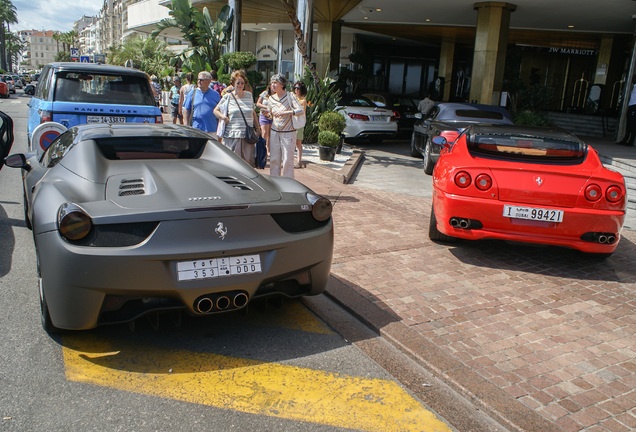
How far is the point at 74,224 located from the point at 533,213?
3.96 m

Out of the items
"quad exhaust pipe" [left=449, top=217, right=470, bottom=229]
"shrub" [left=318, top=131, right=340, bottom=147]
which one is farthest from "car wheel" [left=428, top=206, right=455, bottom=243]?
"shrub" [left=318, top=131, right=340, bottom=147]

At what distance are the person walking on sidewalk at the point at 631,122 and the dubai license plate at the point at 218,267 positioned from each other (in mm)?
15353

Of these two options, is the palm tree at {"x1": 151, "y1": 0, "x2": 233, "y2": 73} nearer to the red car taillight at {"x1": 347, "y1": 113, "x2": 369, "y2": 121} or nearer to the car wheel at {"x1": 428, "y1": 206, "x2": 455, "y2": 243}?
the red car taillight at {"x1": 347, "y1": 113, "x2": 369, "y2": 121}

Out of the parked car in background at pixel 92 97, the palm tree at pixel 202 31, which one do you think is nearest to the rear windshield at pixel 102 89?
the parked car in background at pixel 92 97

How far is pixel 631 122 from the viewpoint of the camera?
50.0ft

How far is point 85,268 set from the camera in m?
2.90

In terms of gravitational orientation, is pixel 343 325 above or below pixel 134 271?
below

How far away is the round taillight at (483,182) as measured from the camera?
17.0 feet

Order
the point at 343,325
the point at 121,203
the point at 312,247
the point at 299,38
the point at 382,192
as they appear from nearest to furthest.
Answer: the point at 121,203, the point at 312,247, the point at 343,325, the point at 382,192, the point at 299,38

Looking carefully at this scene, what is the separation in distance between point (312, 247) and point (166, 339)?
1142 mm

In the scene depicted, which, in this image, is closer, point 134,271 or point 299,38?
point 134,271

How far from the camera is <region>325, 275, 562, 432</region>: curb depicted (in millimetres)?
2771

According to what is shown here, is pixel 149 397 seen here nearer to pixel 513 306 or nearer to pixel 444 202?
pixel 513 306

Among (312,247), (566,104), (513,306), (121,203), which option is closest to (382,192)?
(513,306)
